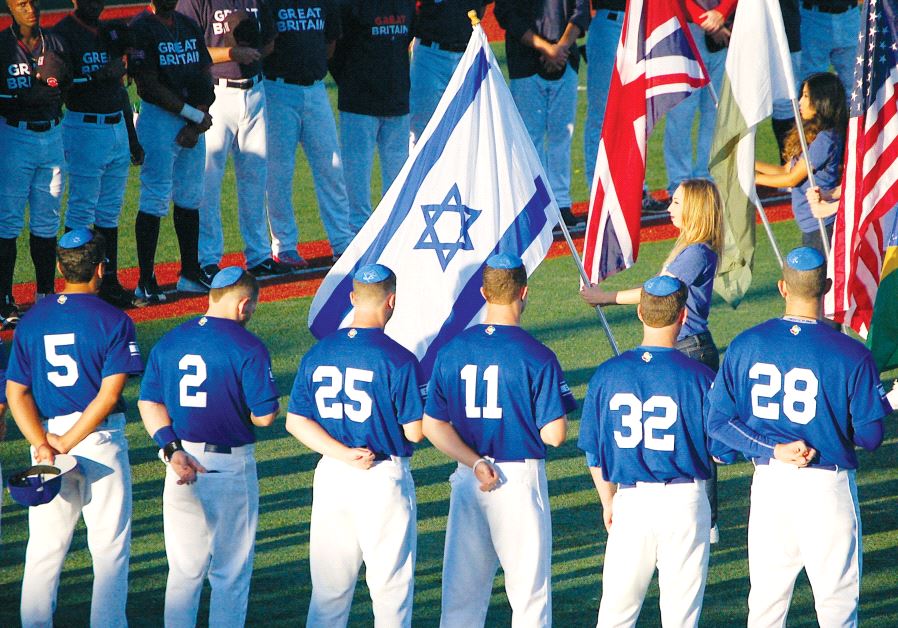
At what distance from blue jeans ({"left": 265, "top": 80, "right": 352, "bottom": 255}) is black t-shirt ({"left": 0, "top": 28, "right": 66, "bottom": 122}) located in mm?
2160

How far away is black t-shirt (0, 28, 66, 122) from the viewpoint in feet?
31.9

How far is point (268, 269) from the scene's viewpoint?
11.8 metres

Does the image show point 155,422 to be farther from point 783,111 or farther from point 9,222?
point 783,111

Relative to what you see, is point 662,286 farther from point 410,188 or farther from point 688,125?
point 688,125

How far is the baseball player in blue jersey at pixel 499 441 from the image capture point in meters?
5.39

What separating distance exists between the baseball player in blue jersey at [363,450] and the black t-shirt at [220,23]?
593 cm

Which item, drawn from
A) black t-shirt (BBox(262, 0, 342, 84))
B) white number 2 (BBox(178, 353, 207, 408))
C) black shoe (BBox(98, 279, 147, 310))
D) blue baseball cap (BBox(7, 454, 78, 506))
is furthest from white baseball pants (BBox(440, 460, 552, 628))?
black t-shirt (BBox(262, 0, 342, 84))

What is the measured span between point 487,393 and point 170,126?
604 cm

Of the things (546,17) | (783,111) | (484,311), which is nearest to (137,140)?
(546,17)

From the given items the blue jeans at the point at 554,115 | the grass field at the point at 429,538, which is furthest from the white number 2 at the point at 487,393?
the blue jeans at the point at 554,115

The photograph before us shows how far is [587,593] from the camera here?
653 cm

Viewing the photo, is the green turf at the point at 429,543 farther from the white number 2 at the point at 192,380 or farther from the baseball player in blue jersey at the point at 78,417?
→ the white number 2 at the point at 192,380

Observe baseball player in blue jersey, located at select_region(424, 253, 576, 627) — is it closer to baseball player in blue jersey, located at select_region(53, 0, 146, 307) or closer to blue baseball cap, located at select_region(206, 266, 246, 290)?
blue baseball cap, located at select_region(206, 266, 246, 290)

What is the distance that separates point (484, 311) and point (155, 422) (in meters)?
1.83
